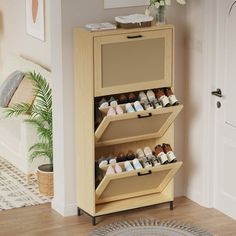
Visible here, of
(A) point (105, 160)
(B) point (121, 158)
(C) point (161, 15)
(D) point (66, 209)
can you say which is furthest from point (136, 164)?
(C) point (161, 15)

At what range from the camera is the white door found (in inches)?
245

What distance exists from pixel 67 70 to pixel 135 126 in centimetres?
69

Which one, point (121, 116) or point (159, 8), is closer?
point (121, 116)

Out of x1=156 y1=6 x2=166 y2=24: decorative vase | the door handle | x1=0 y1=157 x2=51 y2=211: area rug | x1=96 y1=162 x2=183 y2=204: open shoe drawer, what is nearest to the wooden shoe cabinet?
x1=96 y1=162 x2=183 y2=204: open shoe drawer

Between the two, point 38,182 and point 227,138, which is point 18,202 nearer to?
point 38,182

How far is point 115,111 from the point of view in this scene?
242 inches

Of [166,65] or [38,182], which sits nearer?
[166,65]

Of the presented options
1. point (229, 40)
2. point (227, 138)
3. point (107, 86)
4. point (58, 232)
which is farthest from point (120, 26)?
point (58, 232)

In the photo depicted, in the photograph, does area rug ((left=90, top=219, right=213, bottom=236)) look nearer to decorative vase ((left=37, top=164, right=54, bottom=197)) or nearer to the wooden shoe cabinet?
the wooden shoe cabinet

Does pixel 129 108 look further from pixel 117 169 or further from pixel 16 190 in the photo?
pixel 16 190

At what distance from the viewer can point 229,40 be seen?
20.5 ft

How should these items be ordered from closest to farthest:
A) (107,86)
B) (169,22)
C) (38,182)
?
(107,86)
(169,22)
(38,182)

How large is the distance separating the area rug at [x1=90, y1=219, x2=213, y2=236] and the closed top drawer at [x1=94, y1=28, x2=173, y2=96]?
106cm

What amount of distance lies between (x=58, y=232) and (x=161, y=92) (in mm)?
1363
